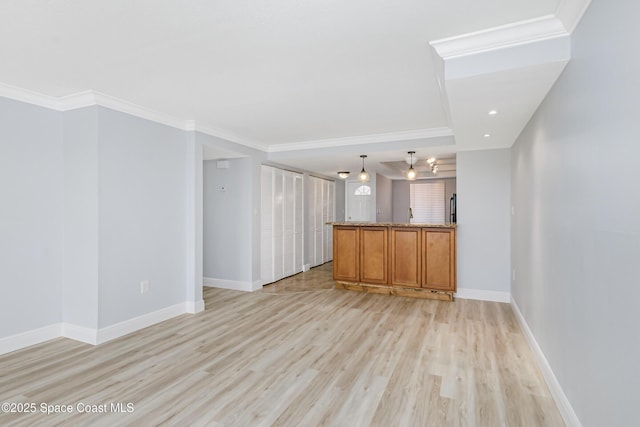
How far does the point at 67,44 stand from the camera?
2.31 meters

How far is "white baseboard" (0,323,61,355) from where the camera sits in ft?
10.0

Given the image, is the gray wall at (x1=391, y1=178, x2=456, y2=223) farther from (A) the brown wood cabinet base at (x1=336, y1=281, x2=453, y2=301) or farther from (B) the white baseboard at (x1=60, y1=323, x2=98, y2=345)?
(B) the white baseboard at (x1=60, y1=323, x2=98, y2=345)

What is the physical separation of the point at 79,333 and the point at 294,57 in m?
3.40

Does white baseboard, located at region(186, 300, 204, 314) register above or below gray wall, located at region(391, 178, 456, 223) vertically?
below

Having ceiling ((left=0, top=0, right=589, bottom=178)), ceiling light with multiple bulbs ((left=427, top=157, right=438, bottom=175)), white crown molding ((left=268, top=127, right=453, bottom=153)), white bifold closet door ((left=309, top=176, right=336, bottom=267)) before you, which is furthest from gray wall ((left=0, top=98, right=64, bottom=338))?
ceiling light with multiple bulbs ((left=427, top=157, right=438, bottom=175))

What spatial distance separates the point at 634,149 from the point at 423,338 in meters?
2.65

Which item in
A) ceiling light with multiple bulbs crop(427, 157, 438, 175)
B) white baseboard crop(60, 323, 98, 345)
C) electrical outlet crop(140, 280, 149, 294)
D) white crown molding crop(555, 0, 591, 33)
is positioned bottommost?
white baseboard crop(60, 323, 98, 345)

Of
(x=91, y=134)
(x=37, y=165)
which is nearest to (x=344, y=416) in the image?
(x=91, y=134)

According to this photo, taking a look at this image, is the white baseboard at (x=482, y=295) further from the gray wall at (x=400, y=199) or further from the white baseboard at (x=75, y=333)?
the gray wall at (x=400, y=199)

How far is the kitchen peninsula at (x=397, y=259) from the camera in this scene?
4.80m

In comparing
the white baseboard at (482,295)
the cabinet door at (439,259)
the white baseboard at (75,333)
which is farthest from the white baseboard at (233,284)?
the white baseboard at (482,295)

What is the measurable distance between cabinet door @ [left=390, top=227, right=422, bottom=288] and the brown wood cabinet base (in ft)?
0.35

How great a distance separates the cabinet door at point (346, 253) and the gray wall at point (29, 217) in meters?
3.67

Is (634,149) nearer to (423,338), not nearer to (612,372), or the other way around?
(612,372)
